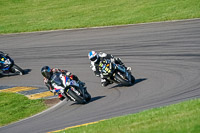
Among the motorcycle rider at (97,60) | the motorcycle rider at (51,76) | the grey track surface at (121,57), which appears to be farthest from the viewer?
the motorcycle rider at (97,60)

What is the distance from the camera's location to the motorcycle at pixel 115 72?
682 inches

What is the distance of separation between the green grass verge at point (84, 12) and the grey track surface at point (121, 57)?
188 cm

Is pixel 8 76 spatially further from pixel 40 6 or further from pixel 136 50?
pixel 40 6

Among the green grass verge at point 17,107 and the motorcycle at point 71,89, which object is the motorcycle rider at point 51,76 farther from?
Result: the green grass verge at point 17,107

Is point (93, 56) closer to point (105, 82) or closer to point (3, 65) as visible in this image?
point (105, 82)

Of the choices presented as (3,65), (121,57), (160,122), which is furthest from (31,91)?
(160,122)

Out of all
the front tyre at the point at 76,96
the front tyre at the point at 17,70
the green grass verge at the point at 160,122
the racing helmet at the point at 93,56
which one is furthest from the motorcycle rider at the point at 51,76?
the front tyre at the point at 17,70

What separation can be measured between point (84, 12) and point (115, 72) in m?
22.5

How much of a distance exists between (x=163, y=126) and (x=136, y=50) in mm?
14892

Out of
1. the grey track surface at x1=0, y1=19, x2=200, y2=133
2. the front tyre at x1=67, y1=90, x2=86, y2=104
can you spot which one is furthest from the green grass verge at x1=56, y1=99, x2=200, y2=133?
the front tyre at x1=67, y1=90, x2=86, y2=104

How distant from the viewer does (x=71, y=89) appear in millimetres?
15688

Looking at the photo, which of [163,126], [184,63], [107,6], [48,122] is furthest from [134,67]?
[107,6]

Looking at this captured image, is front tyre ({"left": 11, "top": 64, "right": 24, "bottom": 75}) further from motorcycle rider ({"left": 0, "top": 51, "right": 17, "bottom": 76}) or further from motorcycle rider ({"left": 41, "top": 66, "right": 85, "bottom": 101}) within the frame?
motorcycle rider ({"left": 41, "top": 66, "right": 85, "bottom": 101})

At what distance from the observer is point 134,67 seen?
824 inches
